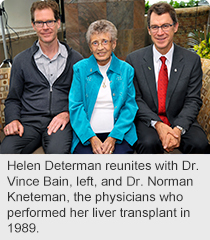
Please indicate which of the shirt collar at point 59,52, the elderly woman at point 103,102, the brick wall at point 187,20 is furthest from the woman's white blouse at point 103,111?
the brick wall at point 187,20

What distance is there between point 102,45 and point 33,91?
0.65 metres

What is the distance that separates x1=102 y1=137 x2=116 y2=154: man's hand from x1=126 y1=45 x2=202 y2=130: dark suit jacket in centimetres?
32

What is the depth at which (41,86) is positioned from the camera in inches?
80.0

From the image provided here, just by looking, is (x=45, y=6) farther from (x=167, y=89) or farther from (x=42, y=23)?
(x=167, y=89)

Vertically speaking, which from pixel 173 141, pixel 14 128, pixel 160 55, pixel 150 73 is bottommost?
pixel 173 141

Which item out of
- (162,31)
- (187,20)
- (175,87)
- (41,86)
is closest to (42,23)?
(41,86)

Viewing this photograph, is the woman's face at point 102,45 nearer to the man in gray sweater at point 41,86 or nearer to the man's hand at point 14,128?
the man in gray sweater at point 41,86

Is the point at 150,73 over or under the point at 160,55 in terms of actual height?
under

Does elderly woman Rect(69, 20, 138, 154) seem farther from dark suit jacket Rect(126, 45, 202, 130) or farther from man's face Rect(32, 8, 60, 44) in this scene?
man's face Rect(32, 8, 60, 44)

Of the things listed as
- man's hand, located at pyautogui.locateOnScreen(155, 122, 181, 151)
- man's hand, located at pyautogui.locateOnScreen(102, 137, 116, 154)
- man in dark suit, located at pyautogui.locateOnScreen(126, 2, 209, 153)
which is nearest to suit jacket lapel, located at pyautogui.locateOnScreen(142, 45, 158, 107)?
man in dark suit, located at pyautogui.locateOnScreen(126, 2, 209, 153)

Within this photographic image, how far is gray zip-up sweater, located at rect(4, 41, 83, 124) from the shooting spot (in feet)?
6.61

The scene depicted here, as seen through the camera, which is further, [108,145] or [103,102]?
[103,102]
